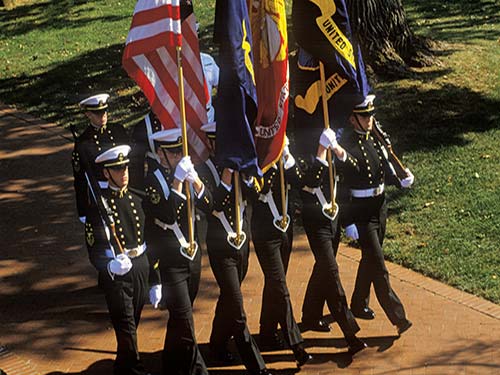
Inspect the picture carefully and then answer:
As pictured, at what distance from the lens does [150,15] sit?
26.9ft

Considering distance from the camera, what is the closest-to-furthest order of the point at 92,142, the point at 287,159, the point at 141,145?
the point at 287,159 < the point at 92,142 < the point at 141,145

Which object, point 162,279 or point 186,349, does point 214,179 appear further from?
point 186,349

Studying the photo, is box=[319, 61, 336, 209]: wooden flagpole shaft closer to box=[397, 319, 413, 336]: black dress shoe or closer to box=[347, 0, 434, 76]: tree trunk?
box=[397, 319, 413, 336]: black dress shoe

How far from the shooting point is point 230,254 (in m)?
8.40

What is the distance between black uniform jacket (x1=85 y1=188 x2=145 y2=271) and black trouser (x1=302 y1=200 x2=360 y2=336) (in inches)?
70.5

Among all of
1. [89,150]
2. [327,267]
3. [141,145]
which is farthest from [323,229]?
[89,150]

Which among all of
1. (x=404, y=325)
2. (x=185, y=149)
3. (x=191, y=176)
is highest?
(x=185, y=149)

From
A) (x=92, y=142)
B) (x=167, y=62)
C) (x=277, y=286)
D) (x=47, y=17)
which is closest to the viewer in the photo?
(x=167, y=62)

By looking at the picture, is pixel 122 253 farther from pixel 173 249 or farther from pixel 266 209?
pixel 266 209

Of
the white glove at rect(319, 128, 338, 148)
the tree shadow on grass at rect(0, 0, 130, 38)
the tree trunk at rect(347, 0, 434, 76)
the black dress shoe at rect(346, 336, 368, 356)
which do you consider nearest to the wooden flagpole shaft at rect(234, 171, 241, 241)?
the white glove at rect(319, 128, 338, 148)

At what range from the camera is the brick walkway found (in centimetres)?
886

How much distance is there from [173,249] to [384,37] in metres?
9.90

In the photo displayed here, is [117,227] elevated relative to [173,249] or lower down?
elevated

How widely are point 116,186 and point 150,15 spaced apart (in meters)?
1.59
